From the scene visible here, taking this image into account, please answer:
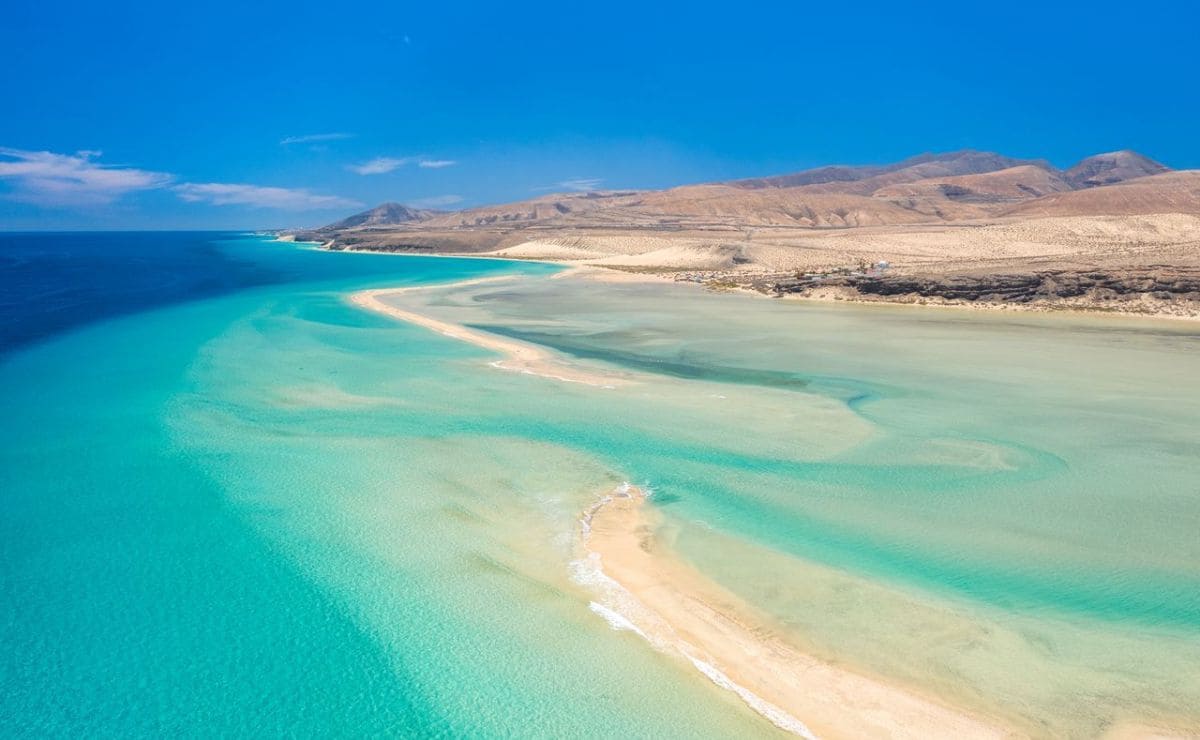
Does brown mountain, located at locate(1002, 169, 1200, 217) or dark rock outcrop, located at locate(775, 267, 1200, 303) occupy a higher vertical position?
brown mountain, located at locate(1002, 169, 1200, 217)

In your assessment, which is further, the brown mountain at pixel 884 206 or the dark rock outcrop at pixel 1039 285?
the brown mountain at pixel 884 206

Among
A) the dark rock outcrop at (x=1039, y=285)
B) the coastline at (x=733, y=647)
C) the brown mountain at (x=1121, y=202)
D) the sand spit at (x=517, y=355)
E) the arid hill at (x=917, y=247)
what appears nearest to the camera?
the coastline at (x=733, y=647)

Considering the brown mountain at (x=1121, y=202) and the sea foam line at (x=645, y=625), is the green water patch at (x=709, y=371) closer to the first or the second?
the sea foam line at (x=645, y=625)

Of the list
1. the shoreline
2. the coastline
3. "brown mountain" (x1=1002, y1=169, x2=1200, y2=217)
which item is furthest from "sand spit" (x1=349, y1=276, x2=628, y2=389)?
"brown mountain" (x1=1002, y1=169, x2=1200, y2=217)

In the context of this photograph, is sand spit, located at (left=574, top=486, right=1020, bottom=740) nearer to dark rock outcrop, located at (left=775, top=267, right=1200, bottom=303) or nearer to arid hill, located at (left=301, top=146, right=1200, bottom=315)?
dark rock outcrop, located at (left=775, top=267, right=1200, bottom=303)

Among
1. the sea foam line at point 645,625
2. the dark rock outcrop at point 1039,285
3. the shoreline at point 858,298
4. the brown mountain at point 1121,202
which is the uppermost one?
the brown mountain at point 1121,202

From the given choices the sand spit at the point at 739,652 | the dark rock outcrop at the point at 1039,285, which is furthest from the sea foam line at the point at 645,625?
the dark rock outcrop at the point at 1039,285
